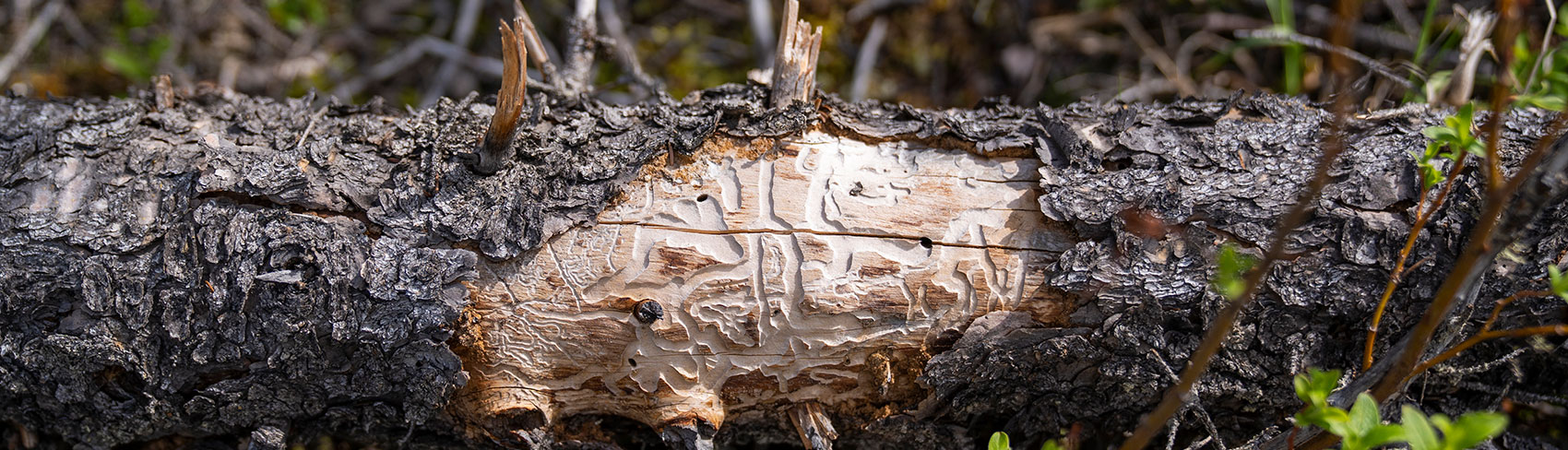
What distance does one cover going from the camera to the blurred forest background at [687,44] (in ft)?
11.1

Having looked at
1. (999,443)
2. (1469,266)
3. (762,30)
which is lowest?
(999,443)

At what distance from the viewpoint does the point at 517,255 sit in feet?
5.77

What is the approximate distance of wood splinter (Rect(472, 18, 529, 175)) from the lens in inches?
67.4

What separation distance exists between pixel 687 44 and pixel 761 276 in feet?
6.64

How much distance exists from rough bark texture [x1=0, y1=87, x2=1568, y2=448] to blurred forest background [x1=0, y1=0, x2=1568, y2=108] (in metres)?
1.49

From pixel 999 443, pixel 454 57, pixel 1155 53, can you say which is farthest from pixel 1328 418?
pixel 454 57

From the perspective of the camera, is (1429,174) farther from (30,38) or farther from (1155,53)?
(30,38)

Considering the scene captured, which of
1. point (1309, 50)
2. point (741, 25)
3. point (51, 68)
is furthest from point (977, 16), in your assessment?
point (51, 68)

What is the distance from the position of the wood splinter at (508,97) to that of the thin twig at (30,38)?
2749mm

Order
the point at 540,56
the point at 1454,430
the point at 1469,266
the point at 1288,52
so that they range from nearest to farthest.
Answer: the point at 1454,430 → the point at 1469,266 → the point at 540,56 → the point at 1288,52

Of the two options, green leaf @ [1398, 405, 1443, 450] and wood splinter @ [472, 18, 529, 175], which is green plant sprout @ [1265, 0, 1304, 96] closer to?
green leaf @ [1398, 405, 1443, 450]

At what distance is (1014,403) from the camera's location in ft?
6.43

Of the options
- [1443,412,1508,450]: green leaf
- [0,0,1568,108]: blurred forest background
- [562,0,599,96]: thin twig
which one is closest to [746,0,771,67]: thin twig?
[0,0,1568,108]: blurred forest background

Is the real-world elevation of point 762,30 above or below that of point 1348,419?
above
